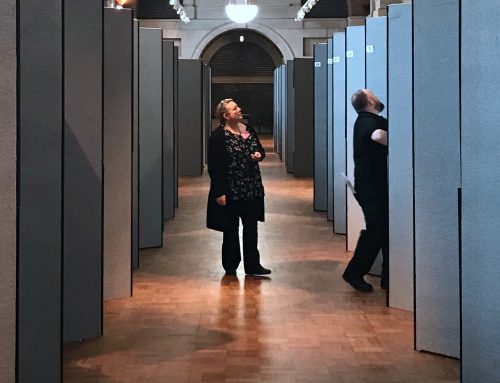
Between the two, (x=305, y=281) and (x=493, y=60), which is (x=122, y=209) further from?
(x=493, y=60)

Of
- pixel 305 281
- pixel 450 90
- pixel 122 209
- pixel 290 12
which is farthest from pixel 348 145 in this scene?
pixel 290 12

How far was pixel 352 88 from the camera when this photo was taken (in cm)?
920

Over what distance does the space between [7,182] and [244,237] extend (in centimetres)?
465

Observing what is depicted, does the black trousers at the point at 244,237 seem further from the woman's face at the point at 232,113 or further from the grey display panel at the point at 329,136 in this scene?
the grey display panel at the point at 329,136

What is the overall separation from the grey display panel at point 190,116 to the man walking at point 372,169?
12.1 m

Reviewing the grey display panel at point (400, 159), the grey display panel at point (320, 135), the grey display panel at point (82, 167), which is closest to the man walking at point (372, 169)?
the grey display panel at point (400, 159)

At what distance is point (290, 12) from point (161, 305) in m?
28.4

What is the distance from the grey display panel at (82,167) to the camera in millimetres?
5645

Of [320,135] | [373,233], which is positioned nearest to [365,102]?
[373,233]

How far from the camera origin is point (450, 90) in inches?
202

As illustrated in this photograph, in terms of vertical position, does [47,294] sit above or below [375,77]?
below

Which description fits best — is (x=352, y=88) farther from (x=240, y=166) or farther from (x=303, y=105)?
(x=303, y=105)

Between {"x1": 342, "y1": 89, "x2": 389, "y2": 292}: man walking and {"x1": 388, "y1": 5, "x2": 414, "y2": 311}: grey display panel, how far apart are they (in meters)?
0.33

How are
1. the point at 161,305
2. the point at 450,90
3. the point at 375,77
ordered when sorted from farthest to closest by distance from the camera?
1. the point at 375,77
2. the point at 161,305
3. the point at 450,90
